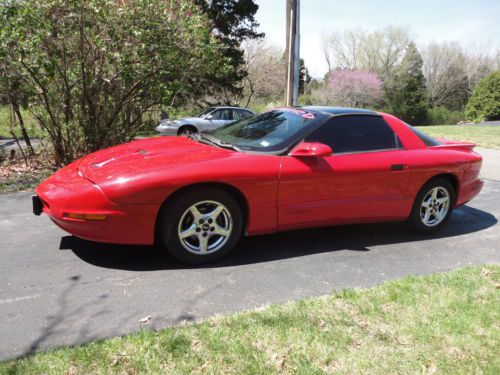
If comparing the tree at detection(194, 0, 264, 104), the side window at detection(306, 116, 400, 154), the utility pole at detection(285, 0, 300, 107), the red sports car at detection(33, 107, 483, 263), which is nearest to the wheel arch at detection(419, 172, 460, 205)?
the red sports car at detection(33, 107, 483, 263)

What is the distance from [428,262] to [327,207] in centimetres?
109

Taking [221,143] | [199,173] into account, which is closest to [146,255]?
[199,173]

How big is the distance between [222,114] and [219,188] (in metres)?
11.8

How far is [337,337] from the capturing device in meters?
2.57

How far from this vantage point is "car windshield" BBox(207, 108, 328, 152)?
395cm

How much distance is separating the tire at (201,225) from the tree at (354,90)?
34532 millimetres

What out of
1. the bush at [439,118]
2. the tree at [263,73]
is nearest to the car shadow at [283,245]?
the tree at [263,73]

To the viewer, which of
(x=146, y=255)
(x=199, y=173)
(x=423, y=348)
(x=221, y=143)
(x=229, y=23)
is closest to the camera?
(x=423, y=348)

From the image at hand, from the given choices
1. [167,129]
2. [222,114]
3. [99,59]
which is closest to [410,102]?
[222,114]

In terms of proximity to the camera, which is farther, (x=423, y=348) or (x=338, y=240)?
(x=338, y=240)

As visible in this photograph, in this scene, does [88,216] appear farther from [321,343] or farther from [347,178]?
[347,178]

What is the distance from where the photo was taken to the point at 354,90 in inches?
1454

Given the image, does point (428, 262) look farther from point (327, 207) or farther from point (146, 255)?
point (146, 255)

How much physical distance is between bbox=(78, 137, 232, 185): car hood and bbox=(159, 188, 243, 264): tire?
32 centimetres
